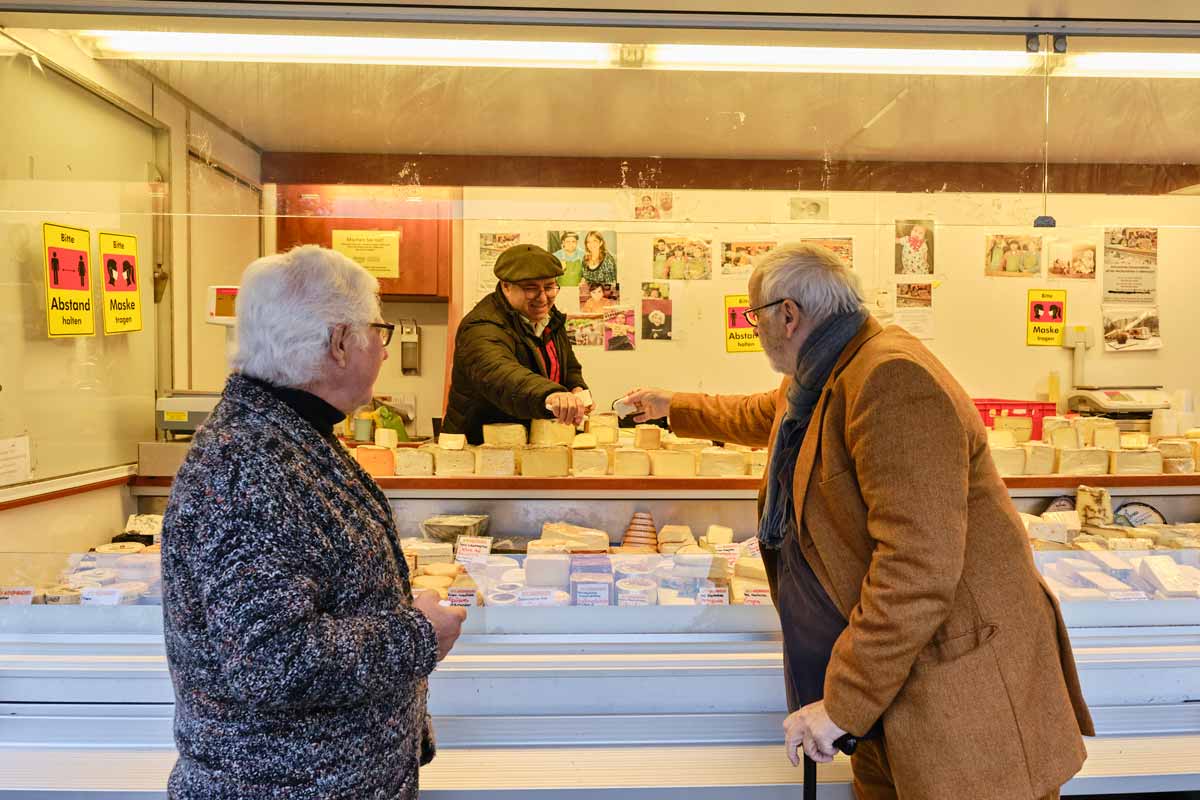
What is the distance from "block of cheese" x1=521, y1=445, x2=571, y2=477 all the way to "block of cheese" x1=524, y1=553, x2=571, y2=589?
0.77 m

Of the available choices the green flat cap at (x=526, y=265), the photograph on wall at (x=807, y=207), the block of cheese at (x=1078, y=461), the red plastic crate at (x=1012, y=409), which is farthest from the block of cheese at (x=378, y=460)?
the red plastic crate at (x=1012, y=409)

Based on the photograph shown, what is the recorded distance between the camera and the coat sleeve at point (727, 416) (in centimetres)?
246

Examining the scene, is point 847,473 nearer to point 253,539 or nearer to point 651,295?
Result: point 253,539

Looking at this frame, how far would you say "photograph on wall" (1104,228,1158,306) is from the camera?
4.29m

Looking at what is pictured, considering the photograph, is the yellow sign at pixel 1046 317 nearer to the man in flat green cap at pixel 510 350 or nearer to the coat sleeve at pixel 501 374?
the man in flat green cap at pixel 510 350

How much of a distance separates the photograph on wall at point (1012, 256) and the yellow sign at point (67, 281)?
3897 mm

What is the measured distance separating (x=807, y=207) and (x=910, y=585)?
2262 millimetres

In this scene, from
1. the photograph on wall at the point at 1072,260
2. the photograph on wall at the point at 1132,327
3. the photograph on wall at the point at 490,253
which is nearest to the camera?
the photograph on wall at the point at 490,253

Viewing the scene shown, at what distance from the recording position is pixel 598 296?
389 centimetres

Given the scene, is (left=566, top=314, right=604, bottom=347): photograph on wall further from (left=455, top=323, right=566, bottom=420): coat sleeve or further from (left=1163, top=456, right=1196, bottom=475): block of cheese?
(left=1163, top=456, right=1196, bottom=475): block of cheese

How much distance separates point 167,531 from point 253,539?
6.1 inches

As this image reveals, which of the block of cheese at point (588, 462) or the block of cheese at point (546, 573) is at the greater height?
the block of cheese at point (588, 462)

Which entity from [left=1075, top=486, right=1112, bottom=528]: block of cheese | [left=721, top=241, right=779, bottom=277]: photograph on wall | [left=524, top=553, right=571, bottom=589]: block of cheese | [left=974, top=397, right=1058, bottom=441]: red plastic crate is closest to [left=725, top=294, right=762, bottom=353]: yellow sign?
[left=721, top=241, right=779, bottom=277]: photograph on wall

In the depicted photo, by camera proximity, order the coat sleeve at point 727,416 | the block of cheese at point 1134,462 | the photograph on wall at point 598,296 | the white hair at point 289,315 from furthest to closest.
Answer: the photograph on wall at point 598,296, the block of cheese at point 1134,462, the coat sleeve at point 727,416, the white hair at point 289,315
